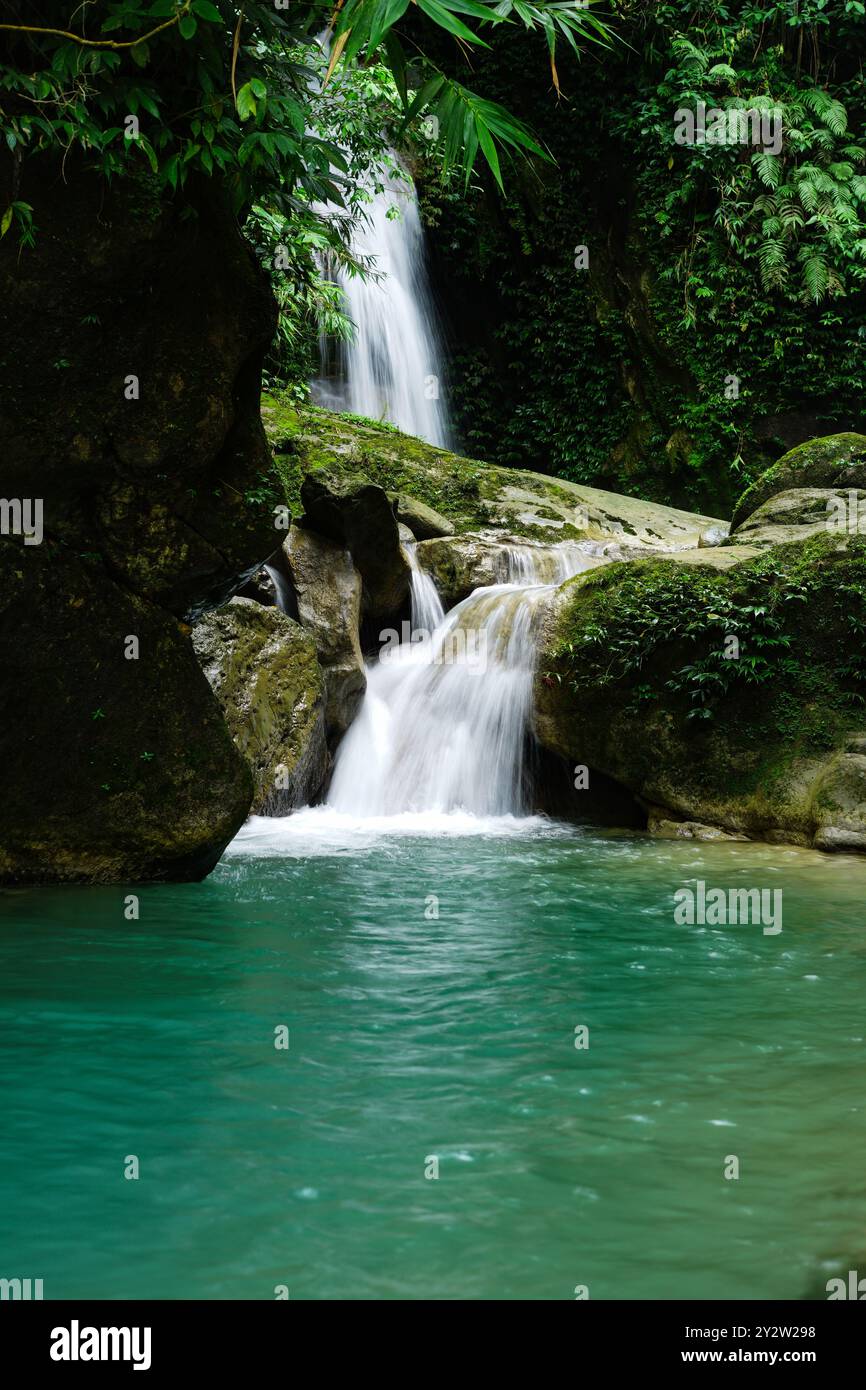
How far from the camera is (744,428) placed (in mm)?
20156

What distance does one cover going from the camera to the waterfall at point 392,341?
1902cm

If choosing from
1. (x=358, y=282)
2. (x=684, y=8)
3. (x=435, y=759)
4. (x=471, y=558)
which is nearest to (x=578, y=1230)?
(x=435, y=759)

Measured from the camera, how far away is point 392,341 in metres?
19.9

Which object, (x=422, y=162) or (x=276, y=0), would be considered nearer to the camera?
(x=276, y=0)

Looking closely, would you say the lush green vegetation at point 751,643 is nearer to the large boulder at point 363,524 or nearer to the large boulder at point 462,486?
the large boulder at point 363,524

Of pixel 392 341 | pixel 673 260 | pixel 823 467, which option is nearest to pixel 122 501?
pixel 823 467

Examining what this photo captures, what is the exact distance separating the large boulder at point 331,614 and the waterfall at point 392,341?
312 inches

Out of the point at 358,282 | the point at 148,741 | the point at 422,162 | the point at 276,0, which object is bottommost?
the point at 148,741

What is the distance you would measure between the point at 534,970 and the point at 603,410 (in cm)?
1807

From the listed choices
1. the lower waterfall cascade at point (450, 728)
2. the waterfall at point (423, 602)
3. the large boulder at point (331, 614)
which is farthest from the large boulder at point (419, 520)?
the large boulder at point (331, 614)

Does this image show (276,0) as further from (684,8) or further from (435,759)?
(684,8)

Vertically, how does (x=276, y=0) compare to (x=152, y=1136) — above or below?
above

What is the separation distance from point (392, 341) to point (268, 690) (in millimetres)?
11956

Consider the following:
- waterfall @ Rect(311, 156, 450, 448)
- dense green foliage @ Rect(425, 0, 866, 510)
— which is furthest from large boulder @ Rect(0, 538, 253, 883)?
dense green foliage @ Rect(425, 0, 866, 510)
